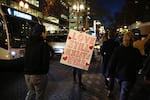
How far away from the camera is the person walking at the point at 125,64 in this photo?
21.9 ft

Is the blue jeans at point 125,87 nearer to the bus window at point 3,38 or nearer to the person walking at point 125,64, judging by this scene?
the person walking at point 125,64

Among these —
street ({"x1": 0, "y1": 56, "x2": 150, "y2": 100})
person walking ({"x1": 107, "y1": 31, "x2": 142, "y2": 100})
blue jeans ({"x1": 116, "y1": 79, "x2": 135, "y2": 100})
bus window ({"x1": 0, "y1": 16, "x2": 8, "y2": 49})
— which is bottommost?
street ({"x1": 0, "y1": 56, "x2": 150, "y2": 100})

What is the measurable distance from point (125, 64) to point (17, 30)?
11.3 meters

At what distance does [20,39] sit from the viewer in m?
17.1

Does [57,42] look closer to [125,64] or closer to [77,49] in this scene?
[77,49]

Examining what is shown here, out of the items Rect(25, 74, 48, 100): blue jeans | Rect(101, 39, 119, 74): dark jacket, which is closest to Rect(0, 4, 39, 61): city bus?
Rect(101, 39, 119, 74): dark jacket

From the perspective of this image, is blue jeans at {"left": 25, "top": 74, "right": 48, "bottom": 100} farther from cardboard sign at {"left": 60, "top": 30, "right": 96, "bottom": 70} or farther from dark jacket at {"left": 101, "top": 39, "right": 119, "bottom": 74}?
dark jacket at {"left": 101, "top": 39, "right": 119, "bottom": 74}

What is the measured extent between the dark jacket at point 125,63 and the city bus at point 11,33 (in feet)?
31.8

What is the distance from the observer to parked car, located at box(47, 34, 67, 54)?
2434 centimetres

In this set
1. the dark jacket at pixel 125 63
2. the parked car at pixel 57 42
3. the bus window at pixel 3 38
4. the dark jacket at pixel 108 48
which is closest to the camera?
the dark jacket at pixel 125 63

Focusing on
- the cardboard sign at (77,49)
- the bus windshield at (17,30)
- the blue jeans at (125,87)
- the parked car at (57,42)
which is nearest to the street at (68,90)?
the cardboard sign at (77,49)

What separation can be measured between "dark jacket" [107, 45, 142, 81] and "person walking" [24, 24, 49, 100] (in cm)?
138

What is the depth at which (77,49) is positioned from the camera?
10.1 meters

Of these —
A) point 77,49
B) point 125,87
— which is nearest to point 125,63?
point 125,87
